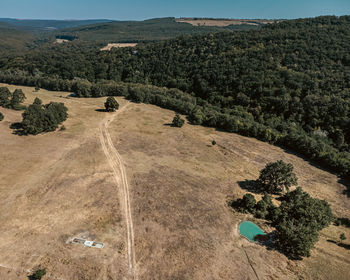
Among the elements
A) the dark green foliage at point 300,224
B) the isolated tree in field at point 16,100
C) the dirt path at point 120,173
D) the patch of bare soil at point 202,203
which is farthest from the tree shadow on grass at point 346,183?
the isolated tree in field at point 16,100

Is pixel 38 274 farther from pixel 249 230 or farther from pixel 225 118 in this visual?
pixel 225 118

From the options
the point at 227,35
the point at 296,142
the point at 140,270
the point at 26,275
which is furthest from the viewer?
the point at 227,35

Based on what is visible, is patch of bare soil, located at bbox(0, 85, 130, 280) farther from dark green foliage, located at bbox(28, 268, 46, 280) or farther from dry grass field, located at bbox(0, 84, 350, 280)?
dark green foliage, located at bbox(28, 268, 46, 280)

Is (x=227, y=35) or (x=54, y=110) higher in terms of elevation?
(x=227, y=35)

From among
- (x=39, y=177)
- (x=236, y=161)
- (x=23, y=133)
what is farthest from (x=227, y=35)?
(x=39, y=177)

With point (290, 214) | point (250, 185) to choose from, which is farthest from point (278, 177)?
point (290, 214)

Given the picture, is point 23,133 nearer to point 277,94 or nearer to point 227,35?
point 277,94
